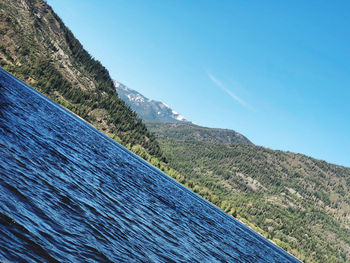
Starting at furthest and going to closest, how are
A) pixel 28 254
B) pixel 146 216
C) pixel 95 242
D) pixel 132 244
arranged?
pixel 146 216
pixel 132 244
pixel 95 242
pixel 28 254

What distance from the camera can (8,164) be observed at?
98.3ft

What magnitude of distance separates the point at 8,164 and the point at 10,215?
39.2 feet

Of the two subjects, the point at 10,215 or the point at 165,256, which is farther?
the point at 165,256

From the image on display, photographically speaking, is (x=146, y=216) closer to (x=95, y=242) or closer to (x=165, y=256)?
(x=165, y=256)

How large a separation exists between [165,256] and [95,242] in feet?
33.2

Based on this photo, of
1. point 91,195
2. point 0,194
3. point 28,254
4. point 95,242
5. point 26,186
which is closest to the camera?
point 28,254

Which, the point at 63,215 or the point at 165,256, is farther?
the point at 165,256

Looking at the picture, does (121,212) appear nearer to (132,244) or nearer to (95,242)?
(132,244)

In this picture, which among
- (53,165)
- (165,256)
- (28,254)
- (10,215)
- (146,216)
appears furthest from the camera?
(146,216)

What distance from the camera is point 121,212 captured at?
39.6 metres

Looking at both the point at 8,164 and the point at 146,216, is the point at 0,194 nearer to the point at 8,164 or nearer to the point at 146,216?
the point at 8,164

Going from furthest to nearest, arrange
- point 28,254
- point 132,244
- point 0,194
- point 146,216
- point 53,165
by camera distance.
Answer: point 146,216 < point 53,165 < point 132,244 < point 0,194 < point 28,254

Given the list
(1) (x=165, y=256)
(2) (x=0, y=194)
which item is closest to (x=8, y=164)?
(2) (x=0, y=194)

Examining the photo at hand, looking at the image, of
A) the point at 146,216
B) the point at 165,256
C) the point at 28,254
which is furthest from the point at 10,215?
the point at 146,216
